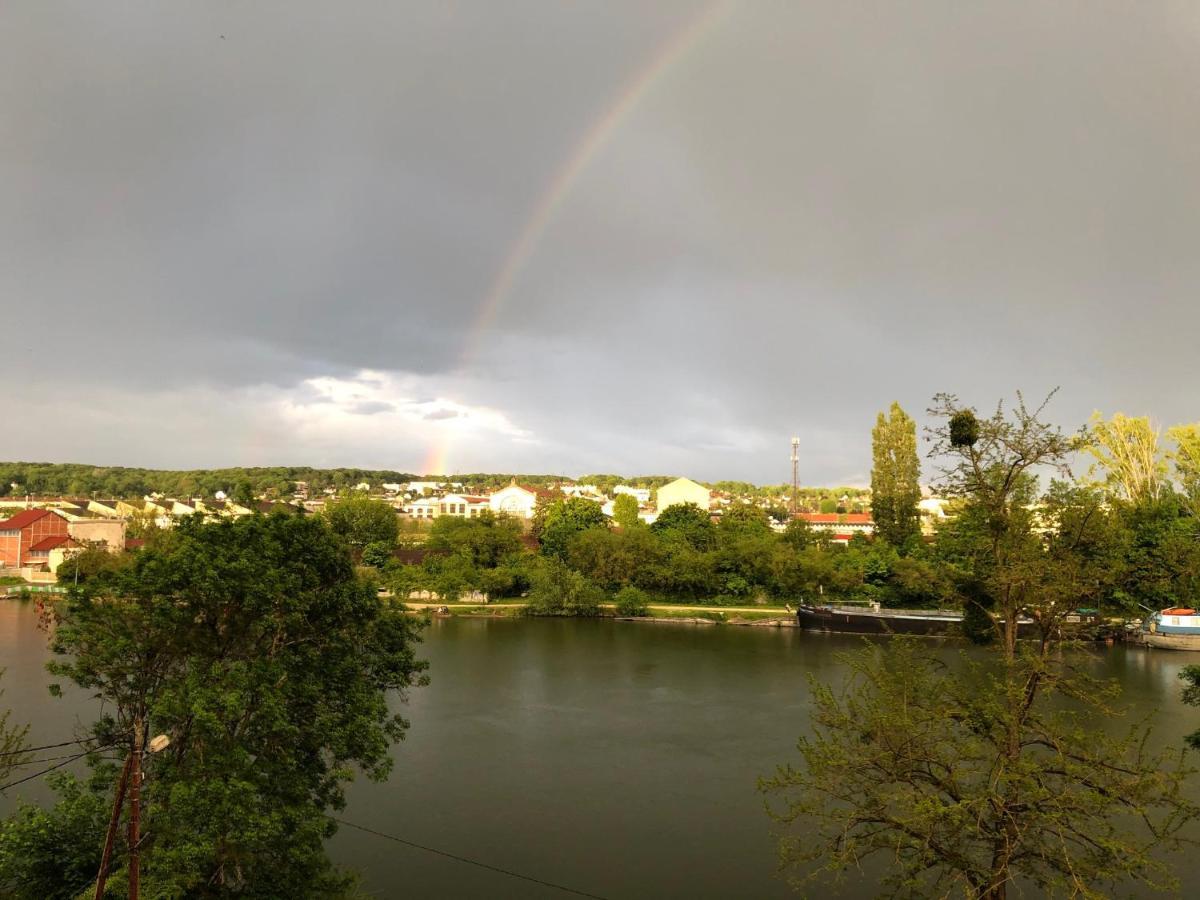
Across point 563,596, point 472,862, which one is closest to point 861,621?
point 563,596

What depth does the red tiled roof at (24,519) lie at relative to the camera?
118 feet

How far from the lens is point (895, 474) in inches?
1265

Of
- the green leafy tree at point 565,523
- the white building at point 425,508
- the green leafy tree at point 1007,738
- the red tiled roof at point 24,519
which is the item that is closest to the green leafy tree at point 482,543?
the green leafy tree at point 565,523

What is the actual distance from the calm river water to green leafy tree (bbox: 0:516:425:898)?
9.22ft

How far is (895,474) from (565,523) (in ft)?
48.7

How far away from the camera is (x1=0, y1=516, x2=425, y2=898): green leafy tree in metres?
5.33

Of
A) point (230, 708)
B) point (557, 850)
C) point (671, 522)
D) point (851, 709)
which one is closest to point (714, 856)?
point (557, 850)

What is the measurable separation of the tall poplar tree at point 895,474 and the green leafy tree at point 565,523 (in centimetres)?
1236

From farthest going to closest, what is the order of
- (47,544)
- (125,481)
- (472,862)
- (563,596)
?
1. (125,481)
2. (47,544)
3. (563,596)
4. (472,862)

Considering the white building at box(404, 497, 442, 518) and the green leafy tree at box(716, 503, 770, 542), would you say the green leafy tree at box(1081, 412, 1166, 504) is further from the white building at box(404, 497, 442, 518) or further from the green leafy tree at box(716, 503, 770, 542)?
the white building at box(404, 497, 442, 518)

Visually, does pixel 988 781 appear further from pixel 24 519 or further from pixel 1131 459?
pixel 24 519

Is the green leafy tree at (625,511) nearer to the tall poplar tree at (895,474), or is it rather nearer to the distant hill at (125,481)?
the tall poplar tree at (895,474)

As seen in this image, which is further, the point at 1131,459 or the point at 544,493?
the point at 544,493

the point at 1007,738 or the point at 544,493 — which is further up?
the point at 544,493
